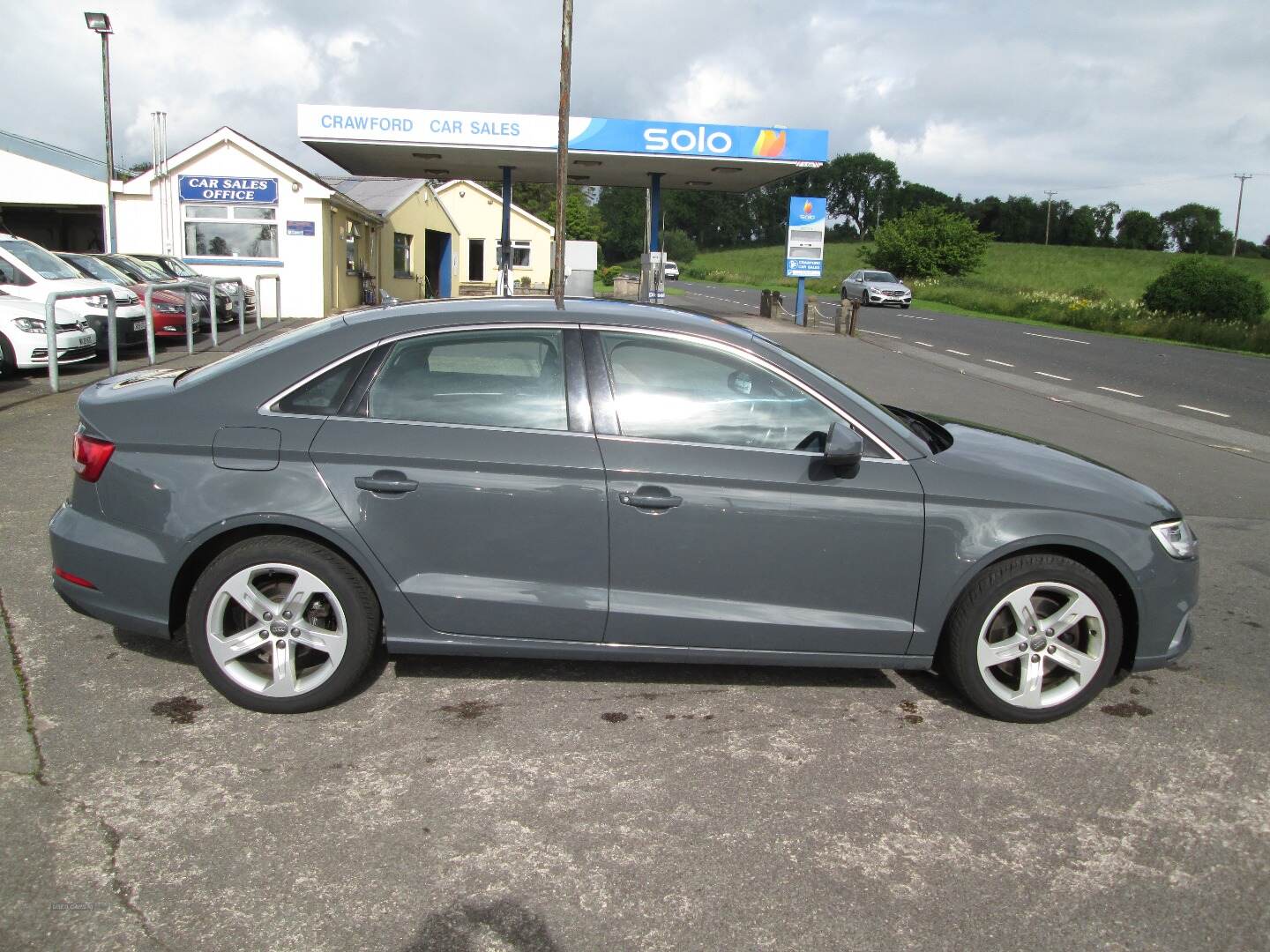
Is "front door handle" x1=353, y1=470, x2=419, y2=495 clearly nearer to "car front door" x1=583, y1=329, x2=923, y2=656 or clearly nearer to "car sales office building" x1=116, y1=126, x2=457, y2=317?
"car front door" x1=583, y1=329, x2=923, y2=656

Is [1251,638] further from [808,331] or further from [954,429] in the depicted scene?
[808,331]

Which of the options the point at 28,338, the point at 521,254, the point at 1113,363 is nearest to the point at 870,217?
the point at 521,254

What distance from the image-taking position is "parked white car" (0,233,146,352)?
1443cm

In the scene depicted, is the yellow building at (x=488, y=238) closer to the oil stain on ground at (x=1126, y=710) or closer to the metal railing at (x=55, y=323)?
the metal railing at (x=55, y=323)

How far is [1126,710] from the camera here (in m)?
4.37

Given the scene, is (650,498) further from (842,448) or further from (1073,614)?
(1073,614)

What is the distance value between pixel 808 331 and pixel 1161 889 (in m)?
25.1

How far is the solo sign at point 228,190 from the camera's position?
2591 cm

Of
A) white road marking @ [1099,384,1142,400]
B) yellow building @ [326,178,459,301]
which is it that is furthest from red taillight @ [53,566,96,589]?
yellow building @ [326,178,459,301]

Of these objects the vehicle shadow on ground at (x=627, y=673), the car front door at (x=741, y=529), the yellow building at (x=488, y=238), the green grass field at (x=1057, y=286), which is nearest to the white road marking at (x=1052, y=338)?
the green grass field at (x=1057, y=286)

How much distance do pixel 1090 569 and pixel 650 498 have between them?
1.74 m

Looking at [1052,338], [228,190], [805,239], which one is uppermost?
[228,190]

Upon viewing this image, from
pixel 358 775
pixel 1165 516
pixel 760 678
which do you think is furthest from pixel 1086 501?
pixel 358 775

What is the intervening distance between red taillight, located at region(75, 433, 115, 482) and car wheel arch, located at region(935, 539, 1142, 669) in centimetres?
322
